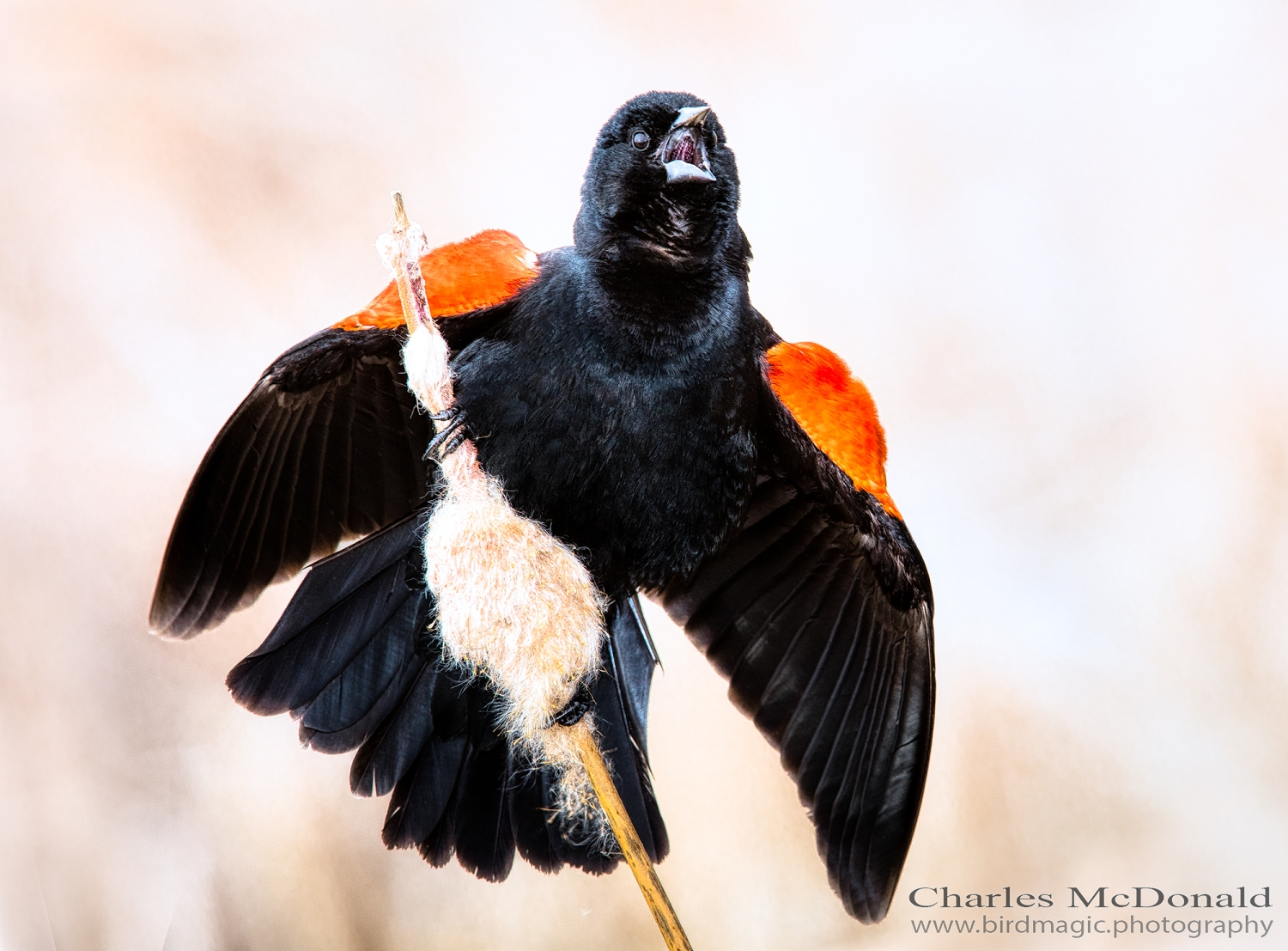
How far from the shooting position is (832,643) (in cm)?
88

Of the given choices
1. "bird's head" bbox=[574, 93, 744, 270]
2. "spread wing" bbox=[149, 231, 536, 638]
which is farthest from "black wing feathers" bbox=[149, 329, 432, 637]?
"bird's head" bbox=[574, 93, 744, 270]

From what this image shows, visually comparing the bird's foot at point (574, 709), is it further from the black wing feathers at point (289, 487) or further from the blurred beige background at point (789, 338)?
the black wing feathers at point (289, 487)

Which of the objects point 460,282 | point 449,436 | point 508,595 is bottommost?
point 508,595

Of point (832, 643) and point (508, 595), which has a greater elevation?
point (508, 595)

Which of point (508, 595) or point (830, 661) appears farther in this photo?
point (830, 661)

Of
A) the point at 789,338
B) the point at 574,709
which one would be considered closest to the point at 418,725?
the point at 574,709

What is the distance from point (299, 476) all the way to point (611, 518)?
29cm

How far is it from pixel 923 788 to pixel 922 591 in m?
0.20

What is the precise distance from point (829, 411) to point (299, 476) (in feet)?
1.54

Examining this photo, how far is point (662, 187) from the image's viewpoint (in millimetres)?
701

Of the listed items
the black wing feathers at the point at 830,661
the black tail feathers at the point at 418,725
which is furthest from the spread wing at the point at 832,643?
the black tail feathers at the point at 418,725

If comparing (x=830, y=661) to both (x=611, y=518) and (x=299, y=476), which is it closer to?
(x=611, y=518)

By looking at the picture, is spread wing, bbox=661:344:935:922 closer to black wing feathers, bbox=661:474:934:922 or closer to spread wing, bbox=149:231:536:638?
black wing feathers, bbox=661:474:934:922

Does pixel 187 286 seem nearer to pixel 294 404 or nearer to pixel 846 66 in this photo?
pixel 294 404
